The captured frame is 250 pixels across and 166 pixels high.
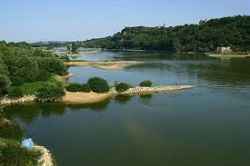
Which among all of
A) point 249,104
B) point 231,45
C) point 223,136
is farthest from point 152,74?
point 231,45

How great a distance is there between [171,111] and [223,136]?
10.2 m

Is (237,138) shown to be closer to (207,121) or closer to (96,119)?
(207,121)

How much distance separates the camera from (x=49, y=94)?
46.0m

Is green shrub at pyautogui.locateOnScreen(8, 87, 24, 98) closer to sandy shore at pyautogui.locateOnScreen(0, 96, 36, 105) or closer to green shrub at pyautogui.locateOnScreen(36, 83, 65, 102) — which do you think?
sandy shore at pyautogui.locateOnScreen(0, 96, 36, 105)

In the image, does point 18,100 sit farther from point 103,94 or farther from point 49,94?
point 103,94

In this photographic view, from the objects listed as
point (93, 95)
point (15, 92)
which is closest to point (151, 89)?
point (93, 95)

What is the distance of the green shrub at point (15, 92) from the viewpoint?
45.4 metres

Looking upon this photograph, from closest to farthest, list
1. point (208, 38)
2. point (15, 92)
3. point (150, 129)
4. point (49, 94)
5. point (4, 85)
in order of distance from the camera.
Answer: point (150, 129), point (4, 85), point (15, 92), point (49, 94), point (208, 38)

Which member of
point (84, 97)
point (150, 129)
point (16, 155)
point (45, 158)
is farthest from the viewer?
point (84, 97)

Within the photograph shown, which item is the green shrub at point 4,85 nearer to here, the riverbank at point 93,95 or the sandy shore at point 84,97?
the riverbank at point 93,95

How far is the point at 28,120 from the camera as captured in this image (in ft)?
127

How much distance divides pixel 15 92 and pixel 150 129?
Result: 19389 mm

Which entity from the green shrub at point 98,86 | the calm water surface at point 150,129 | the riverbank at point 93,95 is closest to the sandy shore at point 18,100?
the riverbank at point 93,95

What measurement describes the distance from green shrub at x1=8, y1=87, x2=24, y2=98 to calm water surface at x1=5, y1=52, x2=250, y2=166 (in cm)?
251
